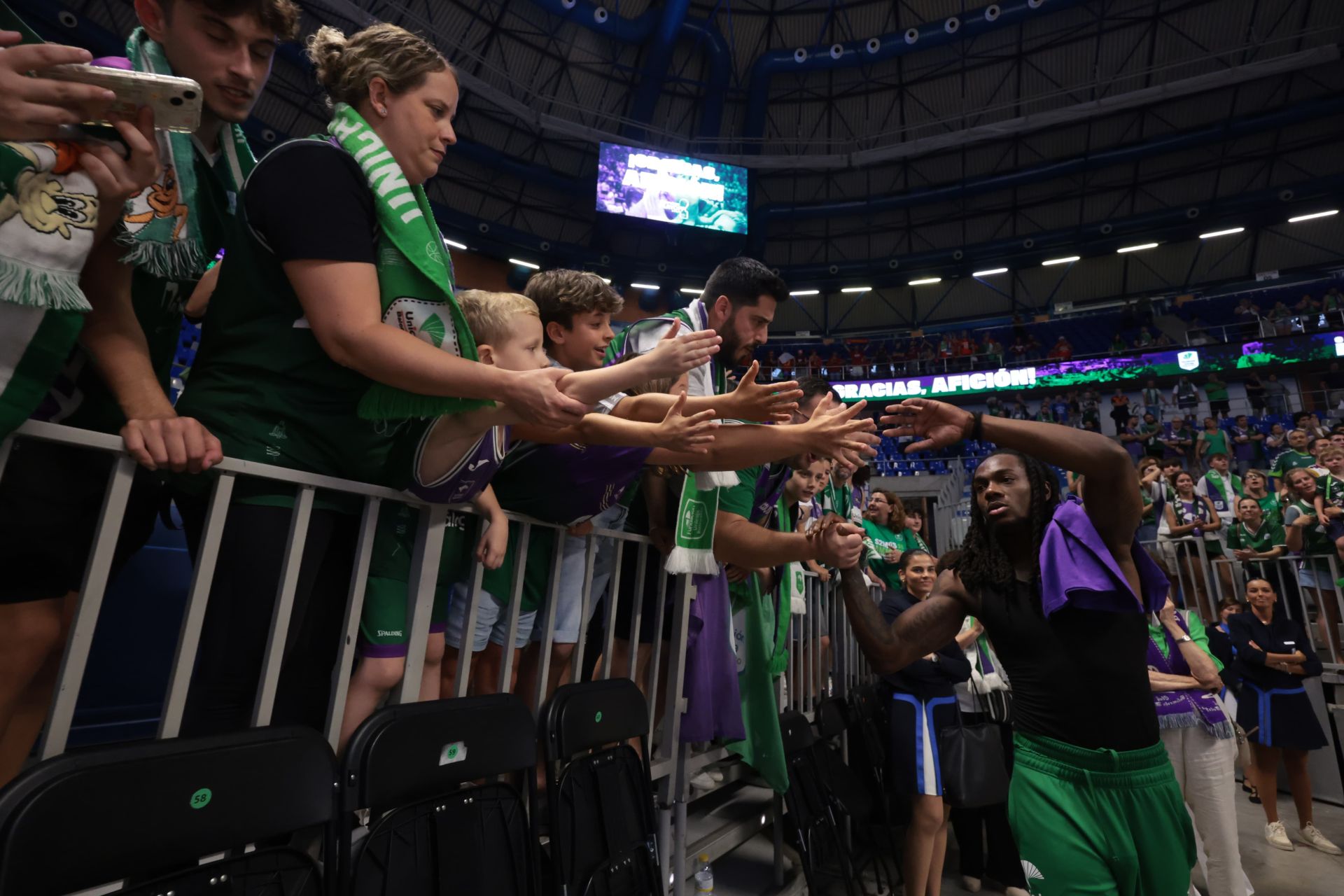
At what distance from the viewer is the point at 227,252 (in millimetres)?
1340

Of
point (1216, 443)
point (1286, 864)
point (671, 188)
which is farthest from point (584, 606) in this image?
point (671, 188)

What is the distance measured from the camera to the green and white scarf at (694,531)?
89.1 inches

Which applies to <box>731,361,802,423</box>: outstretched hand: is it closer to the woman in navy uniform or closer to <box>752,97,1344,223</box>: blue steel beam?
the woman in navy uniform

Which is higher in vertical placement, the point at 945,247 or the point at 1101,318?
the point at 945,247

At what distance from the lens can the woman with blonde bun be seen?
48.4 inches

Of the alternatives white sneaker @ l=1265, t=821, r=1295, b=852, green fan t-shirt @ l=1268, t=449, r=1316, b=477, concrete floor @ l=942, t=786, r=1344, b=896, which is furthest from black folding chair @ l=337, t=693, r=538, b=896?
green fan t-shirt @ l=1268, t=449, r=1316, b=477

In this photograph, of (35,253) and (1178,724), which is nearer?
(35,253)

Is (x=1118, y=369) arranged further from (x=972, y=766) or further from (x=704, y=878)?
(x=704, y=878)

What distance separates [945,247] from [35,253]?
22900 mm

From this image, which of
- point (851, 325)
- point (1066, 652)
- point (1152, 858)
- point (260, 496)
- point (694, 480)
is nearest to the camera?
point (260, 496)

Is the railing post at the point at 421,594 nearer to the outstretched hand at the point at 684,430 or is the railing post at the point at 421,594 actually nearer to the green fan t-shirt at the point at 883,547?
the outstretched hand at the point at 684,430

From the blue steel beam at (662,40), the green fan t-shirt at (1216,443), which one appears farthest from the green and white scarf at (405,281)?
the blue steel beam at (662,40)

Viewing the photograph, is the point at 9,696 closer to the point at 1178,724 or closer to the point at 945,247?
the point at 1178,724

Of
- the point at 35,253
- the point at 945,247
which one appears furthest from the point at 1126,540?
the point at 945,247
